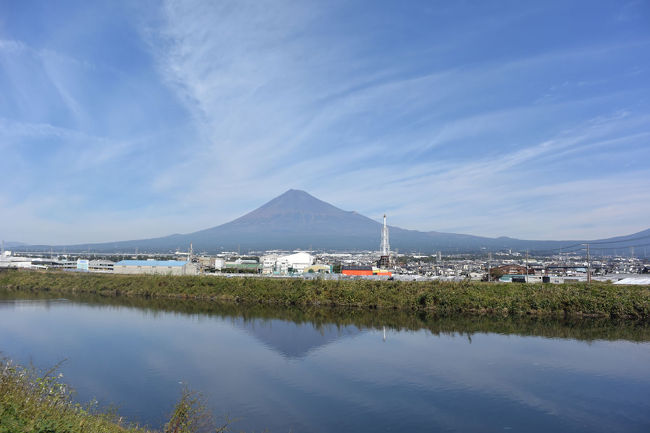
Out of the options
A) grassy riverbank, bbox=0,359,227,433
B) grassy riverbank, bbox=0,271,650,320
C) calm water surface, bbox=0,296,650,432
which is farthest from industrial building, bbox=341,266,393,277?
grassy riverbank, bbox=0,359,227,433

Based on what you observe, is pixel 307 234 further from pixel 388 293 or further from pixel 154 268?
pixel 388 293

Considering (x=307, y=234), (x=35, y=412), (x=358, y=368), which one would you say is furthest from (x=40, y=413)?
(x=307, y=234)

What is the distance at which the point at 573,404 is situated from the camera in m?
5.76

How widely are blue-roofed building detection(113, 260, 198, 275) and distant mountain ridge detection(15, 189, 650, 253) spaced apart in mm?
53392

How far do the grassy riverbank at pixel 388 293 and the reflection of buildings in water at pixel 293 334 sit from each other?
3408 mm

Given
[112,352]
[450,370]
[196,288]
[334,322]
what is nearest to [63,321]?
[112,352]

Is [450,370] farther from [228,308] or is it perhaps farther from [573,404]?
[228,308]

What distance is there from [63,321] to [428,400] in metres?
10.3

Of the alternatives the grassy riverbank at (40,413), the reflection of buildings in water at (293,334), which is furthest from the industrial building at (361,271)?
the grassy riverbank at (40,413)

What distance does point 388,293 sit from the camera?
47.9 feet

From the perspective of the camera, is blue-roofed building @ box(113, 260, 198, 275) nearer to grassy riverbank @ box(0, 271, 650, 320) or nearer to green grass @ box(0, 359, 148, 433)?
grassy riverbank @ box(0, 271, 650, 320)

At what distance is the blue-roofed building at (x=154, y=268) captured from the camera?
23.1 meters

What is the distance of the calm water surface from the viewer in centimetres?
534

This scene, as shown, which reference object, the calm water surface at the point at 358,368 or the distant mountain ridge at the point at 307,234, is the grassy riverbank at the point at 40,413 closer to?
the calm water surface at the point at 358,368
